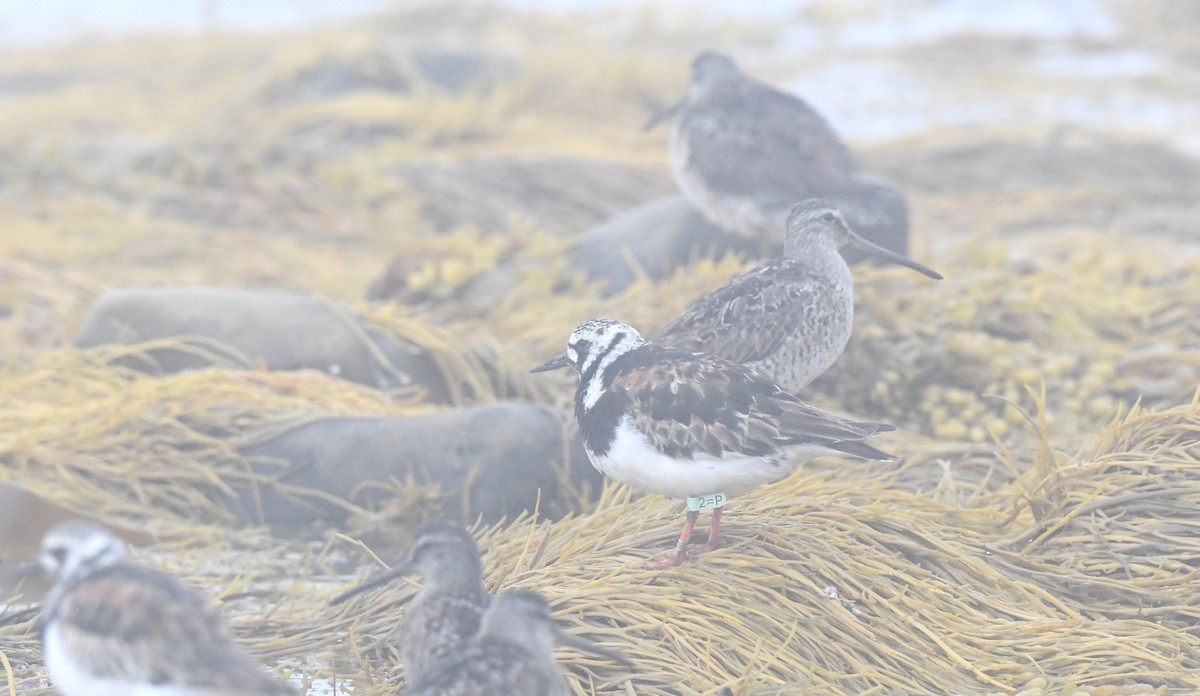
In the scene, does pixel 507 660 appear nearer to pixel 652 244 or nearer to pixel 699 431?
pixel 699 431

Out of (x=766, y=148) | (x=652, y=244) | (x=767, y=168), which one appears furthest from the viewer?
(x=652, y=244)

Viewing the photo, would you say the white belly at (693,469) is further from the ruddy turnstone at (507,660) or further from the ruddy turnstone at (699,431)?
the ruddy turnstone at (507,660)

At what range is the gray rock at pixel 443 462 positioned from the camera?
618 cm

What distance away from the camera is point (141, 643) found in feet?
10.5

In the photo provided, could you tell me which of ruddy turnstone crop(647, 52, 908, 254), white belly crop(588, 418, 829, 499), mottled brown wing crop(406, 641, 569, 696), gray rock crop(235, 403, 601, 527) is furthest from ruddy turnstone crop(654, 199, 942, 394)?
mottled brown wing crop(406, 641, 569, 696)

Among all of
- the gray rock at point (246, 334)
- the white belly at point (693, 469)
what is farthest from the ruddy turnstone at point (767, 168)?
the white belly at point (693, 469)

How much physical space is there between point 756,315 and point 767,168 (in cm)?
258

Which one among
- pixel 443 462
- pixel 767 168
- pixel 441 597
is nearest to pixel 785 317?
pixel 443 462

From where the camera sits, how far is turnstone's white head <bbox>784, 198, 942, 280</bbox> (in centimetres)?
601

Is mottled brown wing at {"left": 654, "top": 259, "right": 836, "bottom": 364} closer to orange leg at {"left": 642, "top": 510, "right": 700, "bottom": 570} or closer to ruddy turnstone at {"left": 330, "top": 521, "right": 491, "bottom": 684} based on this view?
orange leg at {"left": 642, "top": 510, "right": 700, "bottom": 570}

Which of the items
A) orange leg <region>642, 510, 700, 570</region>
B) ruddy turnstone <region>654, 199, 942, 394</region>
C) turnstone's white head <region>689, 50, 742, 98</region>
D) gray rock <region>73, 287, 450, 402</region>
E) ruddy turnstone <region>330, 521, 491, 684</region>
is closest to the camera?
ruddy turnstone <region>330, 521, 491, 684</region>

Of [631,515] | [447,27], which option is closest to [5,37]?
[447,27]

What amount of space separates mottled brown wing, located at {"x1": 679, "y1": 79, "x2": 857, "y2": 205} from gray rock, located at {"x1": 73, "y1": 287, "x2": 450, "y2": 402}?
6.33ft

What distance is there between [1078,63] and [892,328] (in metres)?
12.3
